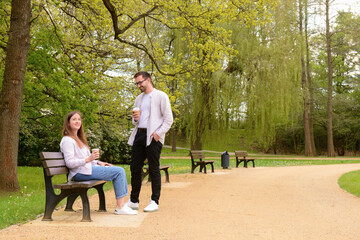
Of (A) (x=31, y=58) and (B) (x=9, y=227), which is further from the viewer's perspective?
(A) (x=31, y=58)

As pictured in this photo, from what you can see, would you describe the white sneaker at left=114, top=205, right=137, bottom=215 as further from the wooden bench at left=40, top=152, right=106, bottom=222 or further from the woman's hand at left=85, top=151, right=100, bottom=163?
the woman's hand at left=85, top=151, right=100, bottom=163

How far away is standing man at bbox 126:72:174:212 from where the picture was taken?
600 centimetres

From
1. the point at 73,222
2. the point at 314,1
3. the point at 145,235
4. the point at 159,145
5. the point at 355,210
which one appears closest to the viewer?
the point at 145,235

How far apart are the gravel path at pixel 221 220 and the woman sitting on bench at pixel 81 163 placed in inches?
16.9

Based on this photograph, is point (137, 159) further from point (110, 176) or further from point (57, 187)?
point (57, 187)

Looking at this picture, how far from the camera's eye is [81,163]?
5.41 meters

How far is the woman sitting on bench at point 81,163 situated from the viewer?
17.9ft

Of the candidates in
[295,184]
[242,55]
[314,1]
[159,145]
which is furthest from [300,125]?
[159,145]

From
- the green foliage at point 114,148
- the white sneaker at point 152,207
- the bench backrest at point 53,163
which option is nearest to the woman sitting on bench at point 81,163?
the bench backrest at point 53,163

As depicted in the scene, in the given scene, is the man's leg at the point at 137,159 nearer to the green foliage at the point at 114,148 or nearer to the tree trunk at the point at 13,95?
the tree trunk at the point at 13,95

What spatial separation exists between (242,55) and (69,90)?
50.9 ft

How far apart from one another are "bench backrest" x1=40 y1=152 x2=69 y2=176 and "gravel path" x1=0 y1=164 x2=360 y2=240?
2.08ft

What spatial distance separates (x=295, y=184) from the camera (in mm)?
11219

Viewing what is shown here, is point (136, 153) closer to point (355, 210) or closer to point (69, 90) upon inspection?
point (355, 210)
